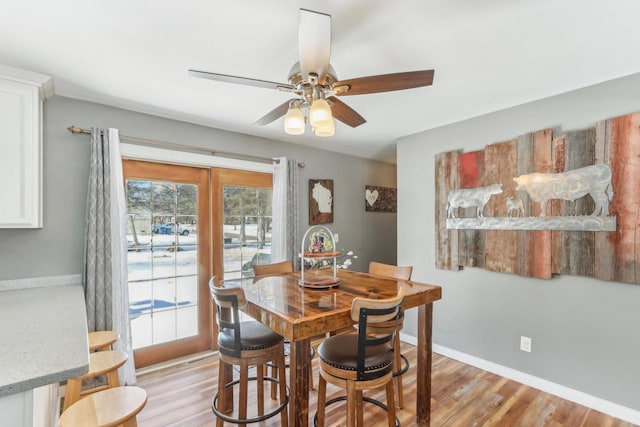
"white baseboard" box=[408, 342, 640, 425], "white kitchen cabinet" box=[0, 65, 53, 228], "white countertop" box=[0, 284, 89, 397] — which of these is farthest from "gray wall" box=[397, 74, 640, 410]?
"white kitchen cabinet" box=[0, 65, 53, 228]

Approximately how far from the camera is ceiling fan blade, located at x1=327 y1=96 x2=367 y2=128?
179cm

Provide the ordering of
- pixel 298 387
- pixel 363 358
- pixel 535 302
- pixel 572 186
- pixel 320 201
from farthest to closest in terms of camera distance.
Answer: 1. pixel 320 201
2. pixel 535 302
3. pixel 572 186
4. pixel 363 358
5. pixel 298 387

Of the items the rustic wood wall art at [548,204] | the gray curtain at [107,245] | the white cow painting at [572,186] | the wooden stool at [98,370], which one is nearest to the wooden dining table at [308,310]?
the wooden stool at [98,370]

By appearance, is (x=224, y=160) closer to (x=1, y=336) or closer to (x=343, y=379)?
(x=1, y=336)

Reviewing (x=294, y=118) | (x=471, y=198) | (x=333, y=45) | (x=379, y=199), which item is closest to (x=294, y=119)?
(x=294, y=118)

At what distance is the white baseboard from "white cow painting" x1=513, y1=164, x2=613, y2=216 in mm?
1389

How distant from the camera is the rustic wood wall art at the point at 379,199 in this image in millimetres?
4754

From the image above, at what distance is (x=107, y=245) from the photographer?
255 cm

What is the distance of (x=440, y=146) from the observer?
3357 mm

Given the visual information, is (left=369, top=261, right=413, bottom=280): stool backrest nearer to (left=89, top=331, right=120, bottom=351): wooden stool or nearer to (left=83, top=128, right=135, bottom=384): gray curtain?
(left=89, top=331, right=120, bottom=351): wooden stool

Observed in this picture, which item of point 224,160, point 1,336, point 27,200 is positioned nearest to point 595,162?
point 224,160

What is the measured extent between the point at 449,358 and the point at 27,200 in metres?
3.83

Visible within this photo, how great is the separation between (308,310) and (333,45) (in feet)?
4.82

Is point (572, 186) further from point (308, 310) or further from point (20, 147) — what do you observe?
point (20, 147)
